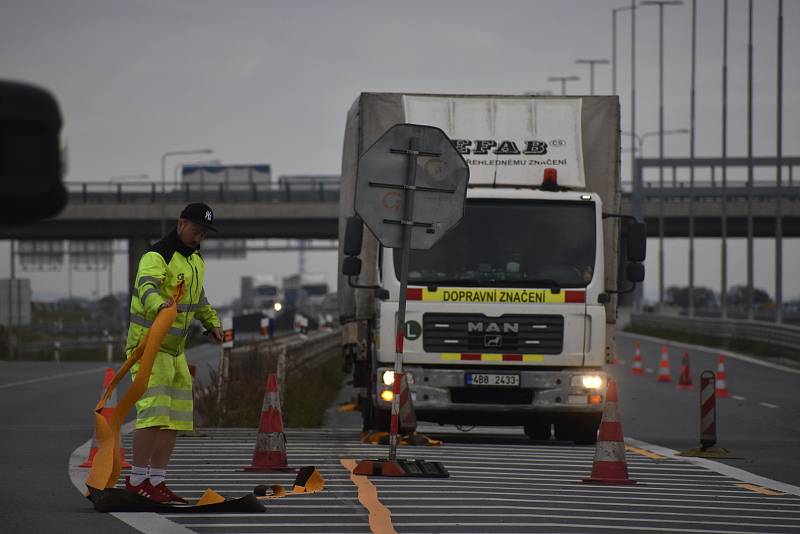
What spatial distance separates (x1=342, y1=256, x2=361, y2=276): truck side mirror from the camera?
1425cm

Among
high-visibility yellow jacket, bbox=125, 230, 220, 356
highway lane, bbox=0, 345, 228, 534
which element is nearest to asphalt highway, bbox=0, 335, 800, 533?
highway lane, bbox=0, 345, 228, 534

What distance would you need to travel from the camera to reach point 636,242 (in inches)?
584

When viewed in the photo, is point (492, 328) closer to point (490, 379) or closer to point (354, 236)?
point (490, 379)

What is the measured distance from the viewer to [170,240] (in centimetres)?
910

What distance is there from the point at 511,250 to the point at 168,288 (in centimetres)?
631

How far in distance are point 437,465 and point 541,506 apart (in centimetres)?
221

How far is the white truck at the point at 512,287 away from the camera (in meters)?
14.8

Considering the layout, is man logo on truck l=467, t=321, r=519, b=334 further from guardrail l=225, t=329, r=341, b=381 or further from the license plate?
guardrail l=225, t=329, r=341, b=381

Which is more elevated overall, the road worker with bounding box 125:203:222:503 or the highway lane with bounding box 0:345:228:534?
the road worker with bounding box 125:203:222:503

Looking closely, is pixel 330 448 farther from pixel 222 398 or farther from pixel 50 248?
pixel 50 248

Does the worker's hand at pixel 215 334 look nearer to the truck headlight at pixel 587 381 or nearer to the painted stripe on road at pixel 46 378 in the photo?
the truck headlight at pixel 587 381

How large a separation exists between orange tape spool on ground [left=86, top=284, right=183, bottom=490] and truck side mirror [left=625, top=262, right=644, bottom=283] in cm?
677

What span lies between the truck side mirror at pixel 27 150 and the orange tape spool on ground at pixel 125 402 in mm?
6400

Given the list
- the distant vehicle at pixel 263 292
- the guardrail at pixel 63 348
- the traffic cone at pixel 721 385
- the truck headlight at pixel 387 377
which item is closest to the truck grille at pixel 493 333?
the truck headlight at pixel 387 377
